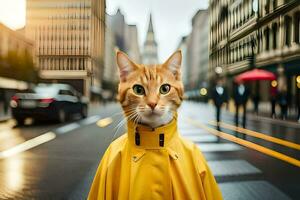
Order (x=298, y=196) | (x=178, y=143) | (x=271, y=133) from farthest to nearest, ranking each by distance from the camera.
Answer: (x=271, y=133)
(x=298, y=196)
(x=178, y=143)

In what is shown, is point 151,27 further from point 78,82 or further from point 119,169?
point 119,169

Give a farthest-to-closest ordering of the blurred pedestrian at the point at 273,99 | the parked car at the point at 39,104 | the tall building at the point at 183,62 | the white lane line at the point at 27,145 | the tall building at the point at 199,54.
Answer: the parked car at the point at 39,104, the white lane line at the point at 27,145, the tall building at the point at 199,54, the blurred pedestrian at the point at 273,99, the tall building at the point at 183,62

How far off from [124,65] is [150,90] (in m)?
0.20

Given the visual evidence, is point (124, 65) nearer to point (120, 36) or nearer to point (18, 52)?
point (120, 36)

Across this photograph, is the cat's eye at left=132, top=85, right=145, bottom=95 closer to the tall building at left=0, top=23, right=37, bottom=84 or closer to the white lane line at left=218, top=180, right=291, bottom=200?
the tall building at left=0, top=23, right=37, bottom=84

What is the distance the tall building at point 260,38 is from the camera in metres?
2.98

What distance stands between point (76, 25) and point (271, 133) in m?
3.96

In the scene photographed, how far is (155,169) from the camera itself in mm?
1926

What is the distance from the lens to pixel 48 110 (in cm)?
880

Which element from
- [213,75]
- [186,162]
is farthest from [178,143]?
[213,75]

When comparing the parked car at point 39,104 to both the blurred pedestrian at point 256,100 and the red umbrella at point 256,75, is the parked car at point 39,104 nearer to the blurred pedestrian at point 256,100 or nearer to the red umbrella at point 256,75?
the blurred pedestrian at point 256,100

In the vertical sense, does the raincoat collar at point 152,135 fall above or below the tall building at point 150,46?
below

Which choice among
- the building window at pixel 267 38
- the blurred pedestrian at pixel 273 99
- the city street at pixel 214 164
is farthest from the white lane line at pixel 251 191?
the building window at pixel 267 38

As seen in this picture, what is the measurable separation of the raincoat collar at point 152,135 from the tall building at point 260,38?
1498 millimetres
